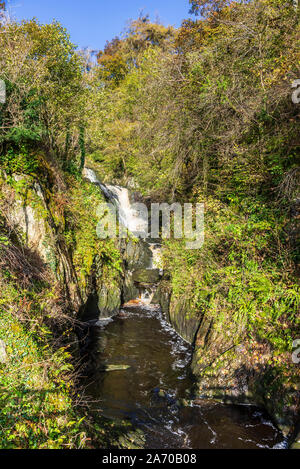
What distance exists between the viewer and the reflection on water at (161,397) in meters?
4.76

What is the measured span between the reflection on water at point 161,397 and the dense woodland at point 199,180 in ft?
3.17

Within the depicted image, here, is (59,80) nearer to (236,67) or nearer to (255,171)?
(236,67)

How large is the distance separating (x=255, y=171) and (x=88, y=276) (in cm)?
611

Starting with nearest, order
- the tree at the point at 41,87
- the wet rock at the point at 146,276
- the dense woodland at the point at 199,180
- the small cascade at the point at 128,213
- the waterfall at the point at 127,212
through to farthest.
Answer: the dense woodland at the point at 199,180, the tree at the point at 41,87, the wet rock at the point at 146,276, the small cascade at the point at 128,213, the waterfall at the point at 127,212

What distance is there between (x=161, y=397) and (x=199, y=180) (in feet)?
23.3

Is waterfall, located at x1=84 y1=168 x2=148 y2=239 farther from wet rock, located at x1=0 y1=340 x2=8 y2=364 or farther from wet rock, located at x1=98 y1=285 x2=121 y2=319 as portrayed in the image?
wet rock, located at x1=0 y1=340 x2=8 y2=364

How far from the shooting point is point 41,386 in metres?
3.82

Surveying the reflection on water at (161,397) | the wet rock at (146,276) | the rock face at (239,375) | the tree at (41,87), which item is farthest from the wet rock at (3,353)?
the wet rock at (146,276)

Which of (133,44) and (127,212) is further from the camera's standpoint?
(133,44)

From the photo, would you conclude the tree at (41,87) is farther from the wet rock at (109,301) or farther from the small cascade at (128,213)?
the wet rock at (109,301)

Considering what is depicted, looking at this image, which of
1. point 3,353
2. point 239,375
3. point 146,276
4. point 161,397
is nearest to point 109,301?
point 146,276

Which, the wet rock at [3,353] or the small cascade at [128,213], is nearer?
the wet rock at [3,353]

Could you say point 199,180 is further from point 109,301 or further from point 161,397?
point 161,397

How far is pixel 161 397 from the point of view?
595 cm
